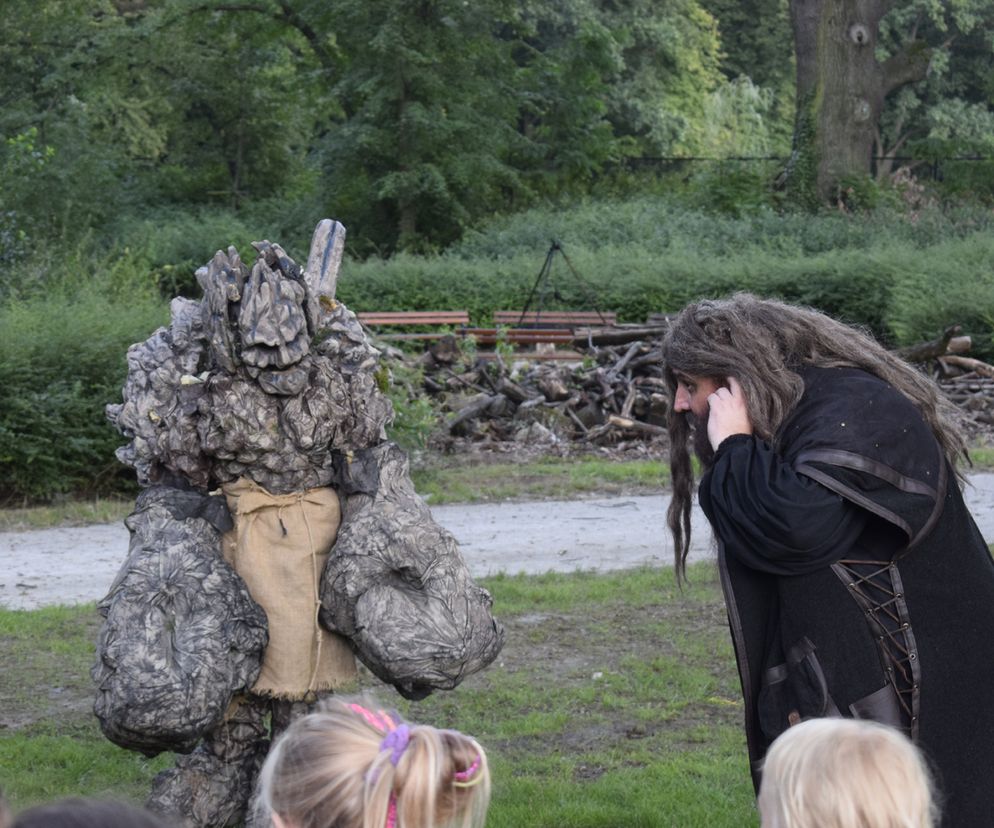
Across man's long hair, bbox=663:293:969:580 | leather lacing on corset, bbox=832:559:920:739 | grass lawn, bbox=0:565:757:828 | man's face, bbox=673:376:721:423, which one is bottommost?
grass lawn, bbox=0:565:757:828

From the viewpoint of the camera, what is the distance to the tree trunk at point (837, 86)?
26.0 m

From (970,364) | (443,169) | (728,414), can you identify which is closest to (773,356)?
(728,414)

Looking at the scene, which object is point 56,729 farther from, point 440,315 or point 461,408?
point 440,315

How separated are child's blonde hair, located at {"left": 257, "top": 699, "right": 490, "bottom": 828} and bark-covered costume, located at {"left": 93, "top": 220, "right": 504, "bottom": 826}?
4.93 ft

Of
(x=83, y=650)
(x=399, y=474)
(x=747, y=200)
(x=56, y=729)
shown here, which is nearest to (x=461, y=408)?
(x=83, y=650)

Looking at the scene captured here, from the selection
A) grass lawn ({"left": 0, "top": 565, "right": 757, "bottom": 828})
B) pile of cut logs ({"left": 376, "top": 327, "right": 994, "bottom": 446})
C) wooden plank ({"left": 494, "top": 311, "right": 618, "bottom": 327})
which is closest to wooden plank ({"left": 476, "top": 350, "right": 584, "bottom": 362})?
Result: pile of cut logs ({"left": 376, "top": 327, "right": 994, "bottom": 446})

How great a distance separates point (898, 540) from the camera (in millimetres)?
3385

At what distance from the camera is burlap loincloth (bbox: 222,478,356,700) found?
4266mm

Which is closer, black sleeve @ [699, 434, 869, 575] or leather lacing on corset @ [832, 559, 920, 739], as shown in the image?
black sleeve @ [699, 434, 869, 575]

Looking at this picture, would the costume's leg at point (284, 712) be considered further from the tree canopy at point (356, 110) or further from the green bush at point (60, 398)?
the tree canopy at point (356, 110)

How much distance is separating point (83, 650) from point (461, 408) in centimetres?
715

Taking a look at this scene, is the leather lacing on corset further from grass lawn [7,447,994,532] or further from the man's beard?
grass lawn [7,447,994,532]

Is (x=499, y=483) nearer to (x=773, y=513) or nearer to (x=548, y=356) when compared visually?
(x=548, y=356)

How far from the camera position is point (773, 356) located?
3.53 metres
